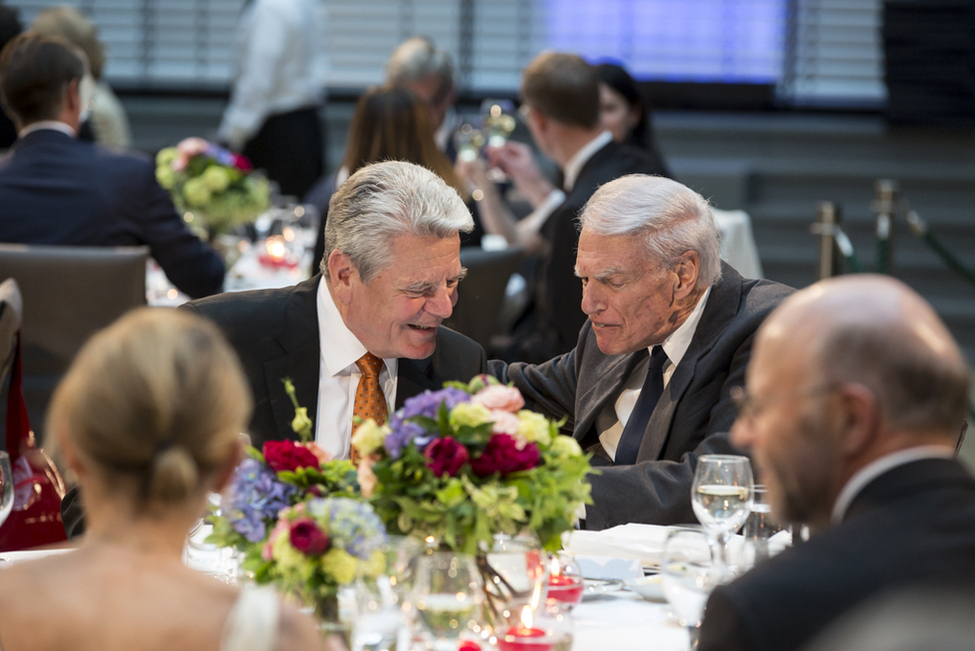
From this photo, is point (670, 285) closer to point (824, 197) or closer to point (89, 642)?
point (89, 642)

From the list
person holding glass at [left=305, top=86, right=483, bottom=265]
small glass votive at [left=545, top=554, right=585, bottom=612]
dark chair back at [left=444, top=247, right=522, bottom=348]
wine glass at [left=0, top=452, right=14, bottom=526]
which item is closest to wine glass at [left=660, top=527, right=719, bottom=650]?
small glass votive at [left=545, top=554, right=585, bottom=612]

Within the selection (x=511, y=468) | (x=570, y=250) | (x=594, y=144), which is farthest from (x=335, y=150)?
(x=511, y=468)

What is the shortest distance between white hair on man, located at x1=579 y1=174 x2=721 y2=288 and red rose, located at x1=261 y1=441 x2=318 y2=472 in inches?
43.2

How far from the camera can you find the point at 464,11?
8.55 m

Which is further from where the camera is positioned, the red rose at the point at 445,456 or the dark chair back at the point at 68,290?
the dark chair back at the point at 68,290

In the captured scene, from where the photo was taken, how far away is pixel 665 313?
101 inches

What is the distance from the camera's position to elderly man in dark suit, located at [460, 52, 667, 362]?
4.18 metres

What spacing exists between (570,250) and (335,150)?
14.6 feet

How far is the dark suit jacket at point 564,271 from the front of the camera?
412cm

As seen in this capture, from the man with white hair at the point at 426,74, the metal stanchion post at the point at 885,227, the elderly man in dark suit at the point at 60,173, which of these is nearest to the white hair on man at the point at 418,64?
the man with white hair at the point at 426,74

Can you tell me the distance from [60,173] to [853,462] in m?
3.31

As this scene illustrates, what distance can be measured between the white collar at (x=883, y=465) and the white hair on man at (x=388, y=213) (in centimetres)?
127

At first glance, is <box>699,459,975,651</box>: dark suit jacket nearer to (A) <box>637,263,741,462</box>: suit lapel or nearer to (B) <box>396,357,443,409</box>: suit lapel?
(A) <box>637,263,741,462</box>: suit lapel

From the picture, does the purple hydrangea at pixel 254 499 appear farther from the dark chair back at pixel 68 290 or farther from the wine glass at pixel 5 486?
the dark chair back at pixel 68 290
